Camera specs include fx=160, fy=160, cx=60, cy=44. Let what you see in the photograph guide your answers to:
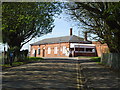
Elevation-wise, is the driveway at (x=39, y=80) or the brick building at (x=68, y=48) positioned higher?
the brick building at (x=68, y=48)

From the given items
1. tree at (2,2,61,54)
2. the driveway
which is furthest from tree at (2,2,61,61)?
the driveway

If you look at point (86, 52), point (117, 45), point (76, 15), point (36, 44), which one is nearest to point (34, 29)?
point (76, 15)

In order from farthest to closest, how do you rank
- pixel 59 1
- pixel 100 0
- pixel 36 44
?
pixel 36 44 < pixel 100 0 < pixel 59 1

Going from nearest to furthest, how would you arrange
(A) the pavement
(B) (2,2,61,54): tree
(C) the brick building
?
(A) the pavement, (B) (2,2,61,54): tree, (C) the brick building

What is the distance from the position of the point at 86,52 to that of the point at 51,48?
1109 centimetres

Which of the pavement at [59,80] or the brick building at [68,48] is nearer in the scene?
the pavement at [59,80]

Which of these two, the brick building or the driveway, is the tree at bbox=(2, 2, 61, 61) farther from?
the brick building

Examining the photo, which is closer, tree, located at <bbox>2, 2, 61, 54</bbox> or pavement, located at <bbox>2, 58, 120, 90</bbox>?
pavement, located at <bbox>2, 58, 120, 90</bbox>

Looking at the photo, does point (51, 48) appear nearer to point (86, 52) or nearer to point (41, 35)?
point (86, 52)

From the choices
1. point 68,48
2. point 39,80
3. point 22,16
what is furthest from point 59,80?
point 68,48

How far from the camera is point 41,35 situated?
91.5 feet

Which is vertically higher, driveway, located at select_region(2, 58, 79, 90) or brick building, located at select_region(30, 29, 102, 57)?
brick building, located at select_region(30, 29, 102, 57)

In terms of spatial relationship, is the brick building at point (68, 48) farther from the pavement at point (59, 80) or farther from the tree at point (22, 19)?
the pavement at point (59, 80)

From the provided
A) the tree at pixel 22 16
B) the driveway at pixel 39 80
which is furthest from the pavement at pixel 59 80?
the tree at pixel 22 16
